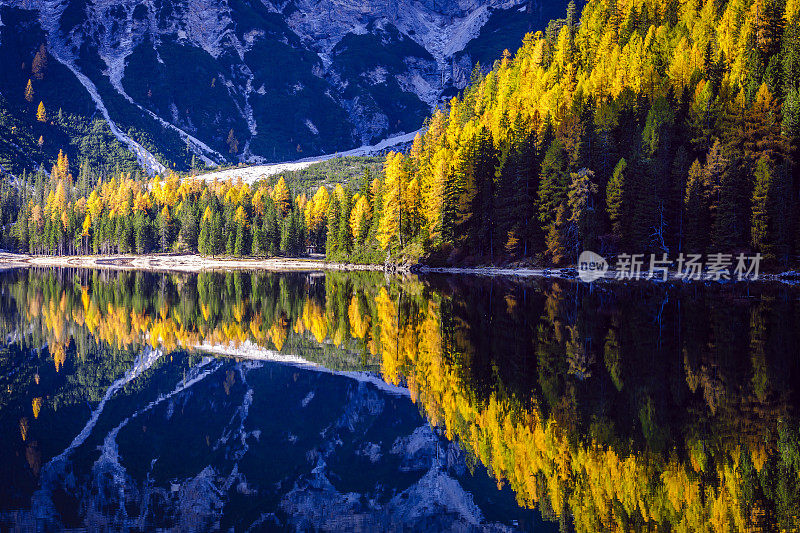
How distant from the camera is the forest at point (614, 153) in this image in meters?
57.6

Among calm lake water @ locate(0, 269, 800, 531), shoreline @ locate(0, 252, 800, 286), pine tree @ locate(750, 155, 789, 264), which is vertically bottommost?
calm lake water @ locate(0, 269, 800, 531)

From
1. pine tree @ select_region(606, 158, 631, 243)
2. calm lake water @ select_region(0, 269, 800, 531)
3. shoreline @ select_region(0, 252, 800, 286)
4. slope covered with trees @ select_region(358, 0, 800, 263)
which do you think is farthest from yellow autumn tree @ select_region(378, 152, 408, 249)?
calm lake water @ select_region(0, 269, 800, 531)

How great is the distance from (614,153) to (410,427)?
58.5m

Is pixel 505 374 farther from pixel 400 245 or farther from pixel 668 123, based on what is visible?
pixel 400 245

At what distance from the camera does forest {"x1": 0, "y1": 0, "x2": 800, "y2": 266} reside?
57.6 m

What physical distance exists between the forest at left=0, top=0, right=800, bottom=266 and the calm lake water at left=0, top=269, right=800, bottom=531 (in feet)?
112

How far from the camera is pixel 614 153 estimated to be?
6562 cm

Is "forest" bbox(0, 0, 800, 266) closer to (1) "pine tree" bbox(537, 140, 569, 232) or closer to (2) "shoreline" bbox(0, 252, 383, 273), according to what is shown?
(1) "pine tree" bbox(537, 140, 569, 232)

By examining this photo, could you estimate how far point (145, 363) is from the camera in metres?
21.0

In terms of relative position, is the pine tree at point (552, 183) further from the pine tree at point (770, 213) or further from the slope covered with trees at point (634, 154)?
the pine tree at point (770, 213)

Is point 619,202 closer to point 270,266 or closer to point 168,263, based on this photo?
point 270,266

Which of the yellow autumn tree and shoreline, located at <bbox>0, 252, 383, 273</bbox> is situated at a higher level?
the yellow autumn tree

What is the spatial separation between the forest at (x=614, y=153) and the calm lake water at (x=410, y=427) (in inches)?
1350

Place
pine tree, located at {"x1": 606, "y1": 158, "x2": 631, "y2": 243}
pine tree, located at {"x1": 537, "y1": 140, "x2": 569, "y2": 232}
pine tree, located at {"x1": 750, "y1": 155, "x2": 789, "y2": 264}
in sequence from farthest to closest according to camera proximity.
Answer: pine tree, located at {"x1": 537, "y1": 140, "x2": 569, "y2": 232} → pine tree, located at {"x1": 606, "y1": 158, "x2": 631, "y2": 243} → pine tree, located at {"x1": 750, "y1": 155, "x2": 789, "y2": 264}
